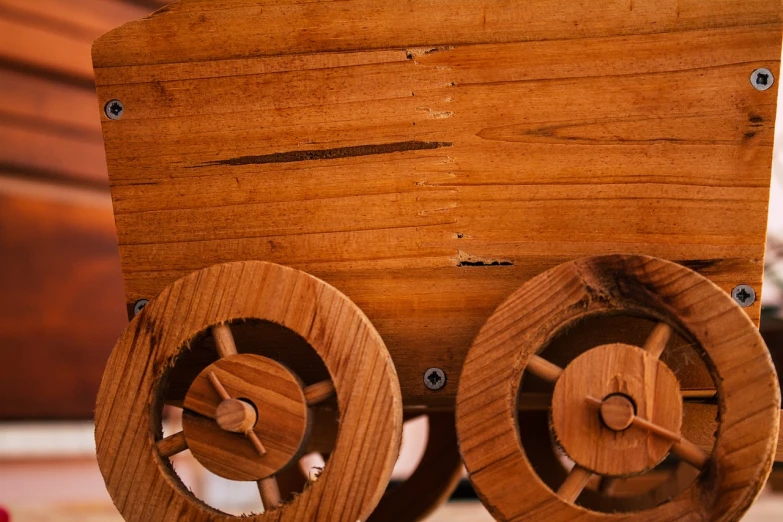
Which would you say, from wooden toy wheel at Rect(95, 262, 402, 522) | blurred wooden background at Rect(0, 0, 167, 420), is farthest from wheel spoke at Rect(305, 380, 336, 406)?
blurred wooden background at Rect(0, 0, 167, 420)

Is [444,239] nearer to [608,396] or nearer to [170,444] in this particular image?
[608,396]

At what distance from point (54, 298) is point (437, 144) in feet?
4.07

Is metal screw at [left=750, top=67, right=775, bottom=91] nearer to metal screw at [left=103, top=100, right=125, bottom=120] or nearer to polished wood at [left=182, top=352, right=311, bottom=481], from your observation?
polished wood at [left=182, top=352, right=311, bottom=481]

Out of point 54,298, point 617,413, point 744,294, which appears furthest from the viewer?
point 54,298

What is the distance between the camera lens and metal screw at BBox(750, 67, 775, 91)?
72 cm

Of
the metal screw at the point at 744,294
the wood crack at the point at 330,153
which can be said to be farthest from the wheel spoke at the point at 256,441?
the metal screw at the point at 744,294

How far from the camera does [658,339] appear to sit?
661 mm

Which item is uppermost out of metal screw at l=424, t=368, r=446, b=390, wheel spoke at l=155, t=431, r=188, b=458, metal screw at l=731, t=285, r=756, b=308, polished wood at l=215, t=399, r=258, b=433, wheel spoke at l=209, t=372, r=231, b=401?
metal screw at l=731, t=285, r=756, b=308

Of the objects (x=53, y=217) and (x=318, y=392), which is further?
(x=53, y=217)

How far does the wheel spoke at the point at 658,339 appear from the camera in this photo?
66 cm

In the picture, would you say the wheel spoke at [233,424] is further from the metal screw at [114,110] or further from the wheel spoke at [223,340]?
the metal screw at [114,110]

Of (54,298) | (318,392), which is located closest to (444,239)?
(318,392)

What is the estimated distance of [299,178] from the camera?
0.78m

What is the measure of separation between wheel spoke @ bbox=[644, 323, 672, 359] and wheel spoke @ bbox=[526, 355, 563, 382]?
0.25 ft
